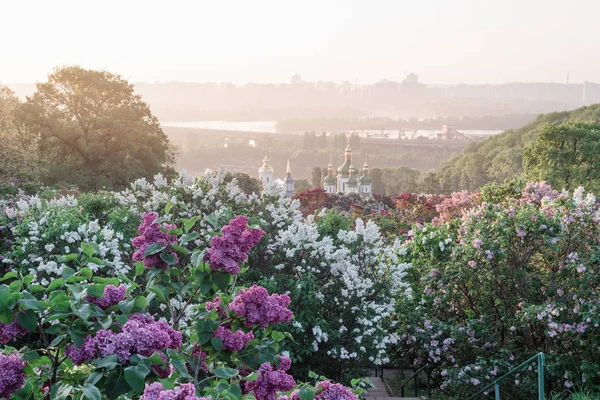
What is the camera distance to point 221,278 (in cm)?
358

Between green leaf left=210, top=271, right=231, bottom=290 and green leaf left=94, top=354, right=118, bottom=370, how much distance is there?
926 mm

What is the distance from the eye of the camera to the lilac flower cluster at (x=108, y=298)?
10.1ft

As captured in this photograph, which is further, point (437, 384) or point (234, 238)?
point (437, 384)

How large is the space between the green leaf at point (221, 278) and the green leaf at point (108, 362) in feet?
3.04

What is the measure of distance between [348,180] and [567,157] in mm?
34301

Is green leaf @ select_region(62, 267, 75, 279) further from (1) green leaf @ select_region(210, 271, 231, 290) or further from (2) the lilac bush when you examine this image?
(1) green leaf @ select_region(210, 271, 231, 290)

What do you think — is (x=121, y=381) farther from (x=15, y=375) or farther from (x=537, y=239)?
(x=537, y=239)

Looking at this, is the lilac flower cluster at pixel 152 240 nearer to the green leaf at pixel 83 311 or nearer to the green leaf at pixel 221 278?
the green leaf at pixel 221 278

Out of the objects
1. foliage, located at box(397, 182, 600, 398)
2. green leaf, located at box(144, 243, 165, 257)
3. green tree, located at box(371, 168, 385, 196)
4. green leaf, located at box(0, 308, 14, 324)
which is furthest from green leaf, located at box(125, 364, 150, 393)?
green tree, located at box(371, 168, 385, 196)

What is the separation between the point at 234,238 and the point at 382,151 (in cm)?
15089

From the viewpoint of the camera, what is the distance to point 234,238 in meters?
3.52

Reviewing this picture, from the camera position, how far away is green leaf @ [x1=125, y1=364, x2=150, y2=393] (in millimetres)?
2652

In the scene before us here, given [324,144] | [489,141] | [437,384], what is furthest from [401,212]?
[324,144]

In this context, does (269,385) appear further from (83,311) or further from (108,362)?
(83,311)
